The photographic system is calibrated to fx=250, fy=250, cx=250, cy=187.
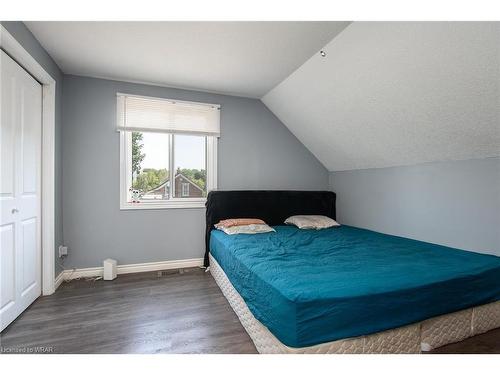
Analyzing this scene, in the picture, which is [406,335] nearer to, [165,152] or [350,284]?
[350,284]

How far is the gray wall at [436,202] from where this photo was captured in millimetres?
2199

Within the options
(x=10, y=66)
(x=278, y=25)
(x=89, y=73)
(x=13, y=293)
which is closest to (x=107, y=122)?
(x=89, y=73)

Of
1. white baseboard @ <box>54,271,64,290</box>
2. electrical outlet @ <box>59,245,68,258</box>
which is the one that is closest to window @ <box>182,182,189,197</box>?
electrical outlet @ <box>59,245,68,258</box>

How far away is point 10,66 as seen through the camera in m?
1.92

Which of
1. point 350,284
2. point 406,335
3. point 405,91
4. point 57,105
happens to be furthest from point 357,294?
point 57,105

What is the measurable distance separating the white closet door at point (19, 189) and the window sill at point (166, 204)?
→ 0.91 m

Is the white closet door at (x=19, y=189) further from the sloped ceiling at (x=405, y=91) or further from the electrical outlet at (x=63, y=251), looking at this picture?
the sloped ceiling at (x=405, y=91)

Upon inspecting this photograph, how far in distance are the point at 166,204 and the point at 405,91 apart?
292 cm

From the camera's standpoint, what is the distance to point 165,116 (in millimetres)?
3268

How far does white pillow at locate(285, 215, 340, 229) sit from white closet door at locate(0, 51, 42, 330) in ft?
9.39

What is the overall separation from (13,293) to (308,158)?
3767mm

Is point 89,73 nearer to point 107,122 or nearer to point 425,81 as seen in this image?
point 107,122

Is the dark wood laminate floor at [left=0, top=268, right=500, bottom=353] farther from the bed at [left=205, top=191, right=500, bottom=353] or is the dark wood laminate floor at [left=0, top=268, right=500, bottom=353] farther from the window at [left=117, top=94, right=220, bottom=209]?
the window at [left=117, top=94, right=220, bottom=209]

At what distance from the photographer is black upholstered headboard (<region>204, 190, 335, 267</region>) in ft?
11.1
